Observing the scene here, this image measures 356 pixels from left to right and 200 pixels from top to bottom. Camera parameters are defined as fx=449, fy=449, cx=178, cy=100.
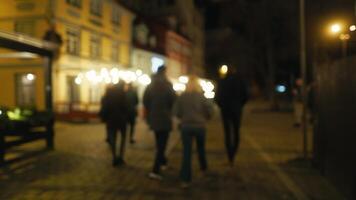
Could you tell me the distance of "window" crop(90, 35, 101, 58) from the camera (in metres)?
28.0

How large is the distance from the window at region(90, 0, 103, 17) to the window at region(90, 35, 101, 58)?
4.83ft

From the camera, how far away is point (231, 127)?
8984 mm

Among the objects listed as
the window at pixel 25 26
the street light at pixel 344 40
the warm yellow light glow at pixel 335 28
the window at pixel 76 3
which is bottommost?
the street light at pixel 344 40

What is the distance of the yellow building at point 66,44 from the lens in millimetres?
23156

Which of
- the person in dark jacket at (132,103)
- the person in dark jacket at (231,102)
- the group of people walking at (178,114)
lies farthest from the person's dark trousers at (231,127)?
the person in dark jacket at (132,103)

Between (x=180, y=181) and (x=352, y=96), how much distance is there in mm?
3081

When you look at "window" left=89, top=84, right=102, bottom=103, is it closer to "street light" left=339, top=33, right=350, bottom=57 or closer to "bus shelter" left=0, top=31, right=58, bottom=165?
"bus shelter" left=0, top=31, right=58, bottom=165

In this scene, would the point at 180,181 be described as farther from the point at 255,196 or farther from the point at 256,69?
the point at 256,69

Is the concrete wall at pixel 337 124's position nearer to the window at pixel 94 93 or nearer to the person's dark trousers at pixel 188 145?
the person's dark trousers at pixel 188 145

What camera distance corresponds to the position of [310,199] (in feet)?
20.8

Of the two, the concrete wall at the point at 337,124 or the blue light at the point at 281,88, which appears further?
the blue light at the point at 281,88

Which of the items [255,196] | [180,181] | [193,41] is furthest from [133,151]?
[193,41]

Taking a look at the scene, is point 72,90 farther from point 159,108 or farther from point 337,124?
point 337,124

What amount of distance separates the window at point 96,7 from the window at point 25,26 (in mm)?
4762
